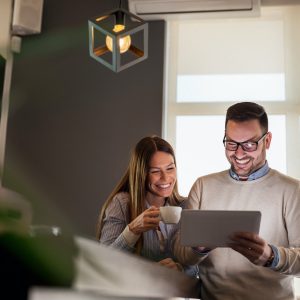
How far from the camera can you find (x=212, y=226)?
164 centimetres

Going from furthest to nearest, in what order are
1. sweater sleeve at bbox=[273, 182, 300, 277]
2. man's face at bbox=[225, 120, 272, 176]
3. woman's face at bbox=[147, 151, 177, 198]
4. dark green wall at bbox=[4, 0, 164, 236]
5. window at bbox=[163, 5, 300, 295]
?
1. dark green wall at bbox=[4, 0, 164, 236]
2. window at bbox=[163, 5, 300, 295]
3. woman's face at bbox=[147, 151, 177, 198]
4. man's face at bbox=[225, 120, 272, 176]
5. sweater sleeve at bbox=[273, 182, 300, 277]

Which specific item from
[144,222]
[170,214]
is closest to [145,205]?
[144,222]

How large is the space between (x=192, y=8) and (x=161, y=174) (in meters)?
1.84

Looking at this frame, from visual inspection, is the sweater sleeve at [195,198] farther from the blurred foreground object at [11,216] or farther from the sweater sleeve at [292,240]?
the blurred foreground object at [11,216]

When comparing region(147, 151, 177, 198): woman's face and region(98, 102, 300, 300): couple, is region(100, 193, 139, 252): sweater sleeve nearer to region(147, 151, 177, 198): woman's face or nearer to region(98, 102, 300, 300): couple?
region(98, 102, 300, 300): couple

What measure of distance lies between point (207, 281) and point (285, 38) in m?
2.43

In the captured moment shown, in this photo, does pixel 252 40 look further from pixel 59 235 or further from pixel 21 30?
pixel 59 235

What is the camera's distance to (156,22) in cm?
390

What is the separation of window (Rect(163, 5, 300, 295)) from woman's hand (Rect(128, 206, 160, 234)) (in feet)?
4.83

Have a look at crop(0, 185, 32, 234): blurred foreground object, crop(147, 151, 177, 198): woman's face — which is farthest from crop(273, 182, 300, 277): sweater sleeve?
crop(0, 185, 32, 234): blurred foreground object

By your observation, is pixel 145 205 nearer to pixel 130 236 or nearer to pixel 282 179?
pixel 130 236

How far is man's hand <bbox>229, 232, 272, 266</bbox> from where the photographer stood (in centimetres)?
163

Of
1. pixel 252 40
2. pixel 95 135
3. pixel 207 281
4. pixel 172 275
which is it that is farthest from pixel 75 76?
pixel 172 275

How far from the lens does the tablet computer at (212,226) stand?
63.4 inches
